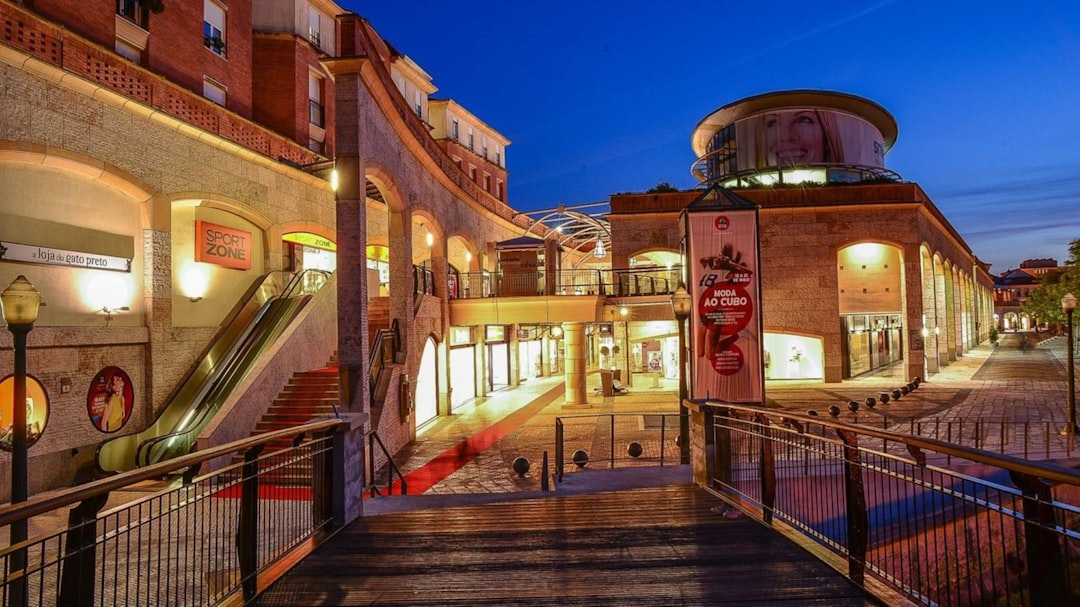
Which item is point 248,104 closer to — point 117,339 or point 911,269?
point 117,339

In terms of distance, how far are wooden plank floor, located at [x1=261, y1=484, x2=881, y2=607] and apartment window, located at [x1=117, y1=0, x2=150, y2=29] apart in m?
16.5

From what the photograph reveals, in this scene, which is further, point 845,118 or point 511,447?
point 845,118

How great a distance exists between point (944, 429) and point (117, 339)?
22.1 meters

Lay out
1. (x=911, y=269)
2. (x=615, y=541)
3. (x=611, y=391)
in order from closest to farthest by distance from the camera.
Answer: (x=615, y=541) → (x=611, y=391) → (x=911, y=269)

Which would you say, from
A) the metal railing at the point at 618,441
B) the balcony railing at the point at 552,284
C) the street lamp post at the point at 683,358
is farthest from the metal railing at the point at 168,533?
the balcony railing at the point at 552,284

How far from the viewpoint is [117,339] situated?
14.4 m

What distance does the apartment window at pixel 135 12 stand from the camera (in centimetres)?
1645

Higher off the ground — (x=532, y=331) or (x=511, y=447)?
(x=532, y=331)

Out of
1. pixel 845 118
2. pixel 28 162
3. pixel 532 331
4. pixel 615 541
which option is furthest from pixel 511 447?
pixel 845 118

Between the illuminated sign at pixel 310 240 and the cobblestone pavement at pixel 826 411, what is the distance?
8.06 m

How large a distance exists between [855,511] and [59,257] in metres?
15.8

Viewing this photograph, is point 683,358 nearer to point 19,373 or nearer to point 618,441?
point 618,441

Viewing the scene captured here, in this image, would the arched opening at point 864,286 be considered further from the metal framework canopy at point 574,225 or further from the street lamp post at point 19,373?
the street lamp post at point 19,373

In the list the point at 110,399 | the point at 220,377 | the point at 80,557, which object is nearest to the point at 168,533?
the point at 80,557
